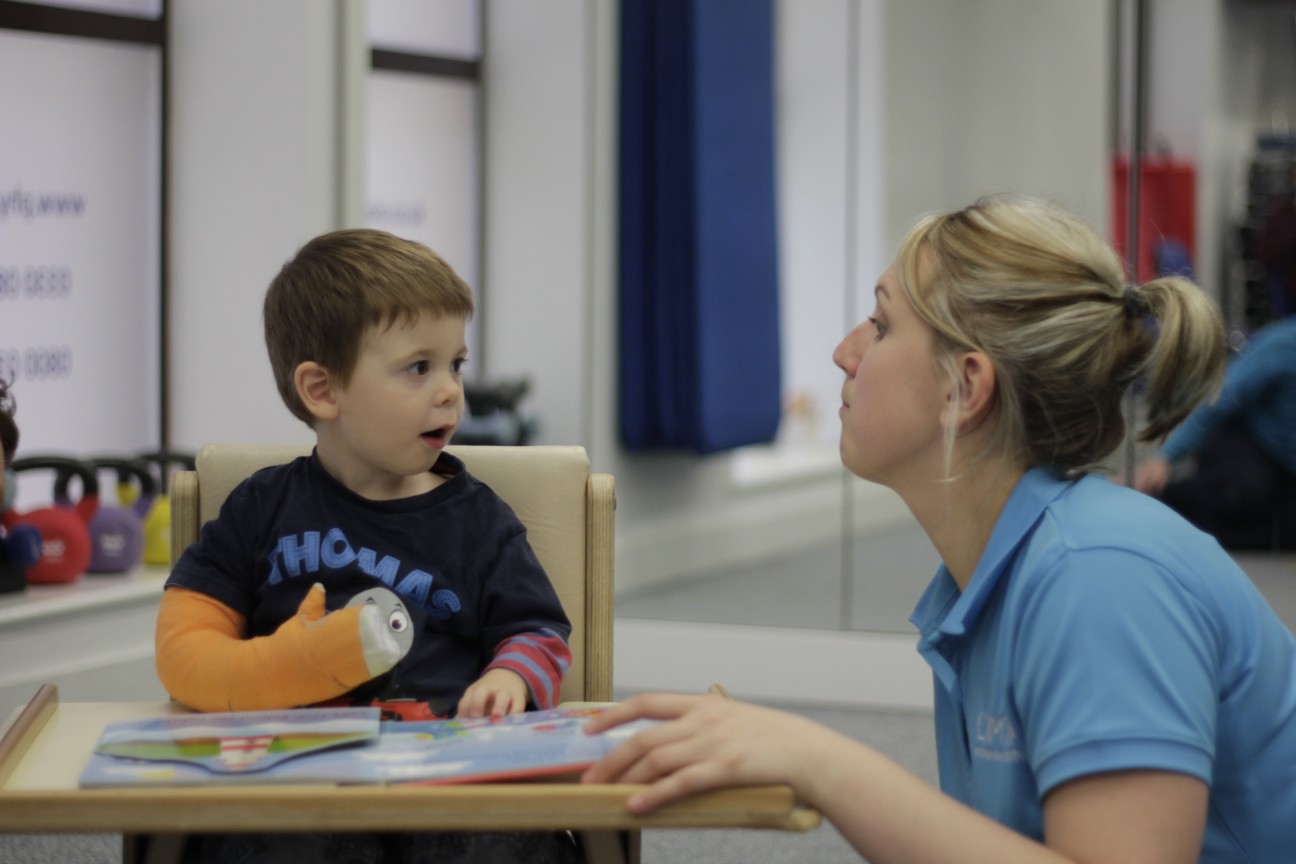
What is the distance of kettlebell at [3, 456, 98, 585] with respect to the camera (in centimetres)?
292

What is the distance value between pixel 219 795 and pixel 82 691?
2.08 meters

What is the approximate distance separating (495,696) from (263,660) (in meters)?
0.21

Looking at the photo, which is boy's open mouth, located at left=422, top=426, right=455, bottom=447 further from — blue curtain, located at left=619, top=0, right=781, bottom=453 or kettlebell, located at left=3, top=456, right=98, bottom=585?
blue curtain, located at left=619, top=0, right=781, bottom=453

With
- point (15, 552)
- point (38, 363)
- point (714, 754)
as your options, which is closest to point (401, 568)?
point (714, 754)

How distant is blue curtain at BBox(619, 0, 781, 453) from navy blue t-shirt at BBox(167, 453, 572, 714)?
7.34 ft

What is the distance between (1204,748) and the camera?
3.42 feet

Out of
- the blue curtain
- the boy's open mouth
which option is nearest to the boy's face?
the boy's open mouth

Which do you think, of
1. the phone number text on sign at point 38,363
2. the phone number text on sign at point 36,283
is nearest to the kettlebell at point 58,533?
the phone number text on sign at point 38,363

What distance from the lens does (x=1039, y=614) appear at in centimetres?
111

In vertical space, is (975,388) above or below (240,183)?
below

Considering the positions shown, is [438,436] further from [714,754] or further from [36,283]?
[36,283]

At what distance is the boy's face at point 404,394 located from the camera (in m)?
1.56

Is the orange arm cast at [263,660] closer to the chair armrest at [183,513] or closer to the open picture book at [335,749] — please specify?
the open picture book at [335,749]

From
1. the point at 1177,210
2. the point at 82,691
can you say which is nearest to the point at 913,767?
the point at 1177,210
